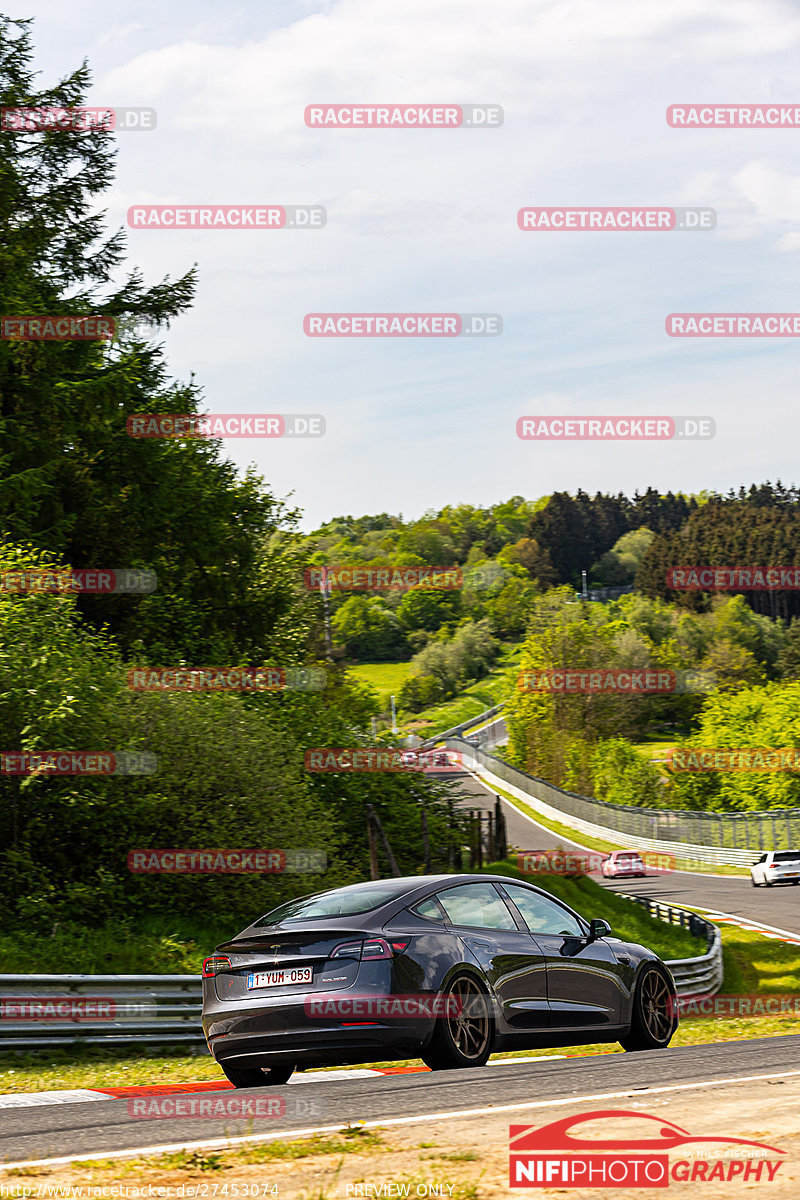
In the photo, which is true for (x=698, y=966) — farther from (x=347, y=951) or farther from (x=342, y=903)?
(x=347, y=951)

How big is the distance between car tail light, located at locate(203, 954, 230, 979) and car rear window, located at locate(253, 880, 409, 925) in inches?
12.5

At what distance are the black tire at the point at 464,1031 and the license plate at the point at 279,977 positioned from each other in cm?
88

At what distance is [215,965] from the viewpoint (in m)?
8.10

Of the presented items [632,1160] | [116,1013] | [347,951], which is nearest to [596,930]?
[347,951]

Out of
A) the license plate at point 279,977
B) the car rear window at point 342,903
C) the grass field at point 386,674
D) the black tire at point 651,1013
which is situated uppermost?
the car rear window at point 342,903

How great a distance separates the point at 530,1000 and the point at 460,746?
3999 inches

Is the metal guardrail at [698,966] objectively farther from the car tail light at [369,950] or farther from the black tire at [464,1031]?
the car tail light at [369,950]

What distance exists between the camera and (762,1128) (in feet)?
17.3

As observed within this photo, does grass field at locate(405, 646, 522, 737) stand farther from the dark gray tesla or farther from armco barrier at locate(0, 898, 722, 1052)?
the dark gray tesla

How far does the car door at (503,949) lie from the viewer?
26.9ft

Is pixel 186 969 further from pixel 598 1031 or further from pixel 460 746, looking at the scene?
pixel 460 746

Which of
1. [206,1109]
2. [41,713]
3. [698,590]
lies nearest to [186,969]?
[41,713]

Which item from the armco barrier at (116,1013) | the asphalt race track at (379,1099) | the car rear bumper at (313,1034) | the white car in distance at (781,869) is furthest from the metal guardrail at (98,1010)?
the white car in distance at (781,869)

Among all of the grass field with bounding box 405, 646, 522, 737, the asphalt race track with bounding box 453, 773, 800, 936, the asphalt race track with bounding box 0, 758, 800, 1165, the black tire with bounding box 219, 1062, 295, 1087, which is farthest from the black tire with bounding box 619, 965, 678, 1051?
the grass field with bounding box 405, 646, 522, 737
